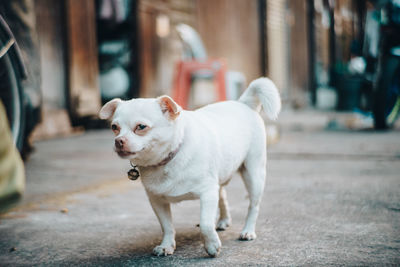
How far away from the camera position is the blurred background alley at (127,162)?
244cm

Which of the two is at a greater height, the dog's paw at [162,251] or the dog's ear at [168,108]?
the dog's ear at [168,108]

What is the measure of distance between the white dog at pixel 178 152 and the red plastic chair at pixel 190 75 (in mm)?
5106

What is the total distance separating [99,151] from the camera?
5.89 meters

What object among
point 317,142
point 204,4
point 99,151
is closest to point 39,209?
point 99,151

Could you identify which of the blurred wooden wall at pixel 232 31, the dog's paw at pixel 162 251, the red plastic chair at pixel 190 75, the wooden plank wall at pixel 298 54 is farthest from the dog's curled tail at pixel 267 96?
the wooden plank wall at pixel 298 54

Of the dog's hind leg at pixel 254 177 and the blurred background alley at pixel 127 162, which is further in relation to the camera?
the dog's hind leg at pixel 254 177

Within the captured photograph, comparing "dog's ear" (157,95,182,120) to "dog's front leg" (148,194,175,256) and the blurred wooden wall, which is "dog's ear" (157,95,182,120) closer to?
"dog's front leg" (148,194,175,256)

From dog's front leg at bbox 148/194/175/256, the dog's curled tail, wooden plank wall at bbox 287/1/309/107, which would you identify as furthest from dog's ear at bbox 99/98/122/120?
wooden plank wall at bbox 287/1/309/107

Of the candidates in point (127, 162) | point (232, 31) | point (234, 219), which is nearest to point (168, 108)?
point (234, 219)

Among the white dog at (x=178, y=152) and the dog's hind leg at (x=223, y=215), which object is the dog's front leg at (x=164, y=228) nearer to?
the white dog at (x=178, y=152)

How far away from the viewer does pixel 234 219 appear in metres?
3.02

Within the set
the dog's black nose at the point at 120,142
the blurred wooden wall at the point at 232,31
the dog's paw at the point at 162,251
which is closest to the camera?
the dog's black nose at the point at 120,142

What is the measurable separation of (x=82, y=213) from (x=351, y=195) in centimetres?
183

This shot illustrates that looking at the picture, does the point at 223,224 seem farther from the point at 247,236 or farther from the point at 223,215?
the point at 247,236
